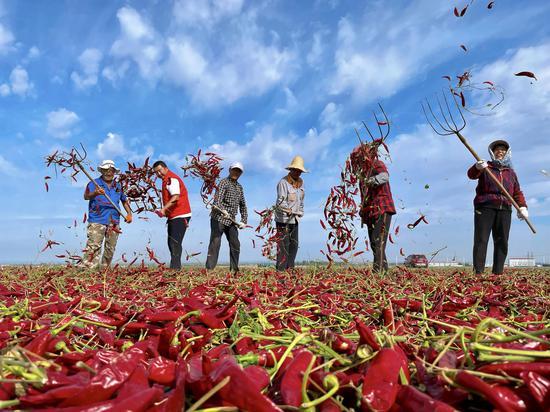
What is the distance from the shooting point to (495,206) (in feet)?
27.4

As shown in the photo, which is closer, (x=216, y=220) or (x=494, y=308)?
(x=494, y=308)

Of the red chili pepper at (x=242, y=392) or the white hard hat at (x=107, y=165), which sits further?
the white hard hat at (x=107, y=165)

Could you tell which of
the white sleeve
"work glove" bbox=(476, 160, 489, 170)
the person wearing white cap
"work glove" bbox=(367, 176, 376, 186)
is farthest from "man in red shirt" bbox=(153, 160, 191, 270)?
"work glove" bbox=(476, 160, 489, 170)

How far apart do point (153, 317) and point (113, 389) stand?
45.7 inches

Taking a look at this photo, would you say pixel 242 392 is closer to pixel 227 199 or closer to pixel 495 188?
pixel 495 188

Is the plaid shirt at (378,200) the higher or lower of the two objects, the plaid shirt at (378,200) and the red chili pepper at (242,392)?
the higher

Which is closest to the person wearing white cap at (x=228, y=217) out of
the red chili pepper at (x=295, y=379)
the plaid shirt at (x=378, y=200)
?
the plaid shirt at (x=378, y=200)

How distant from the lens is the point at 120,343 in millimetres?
2469

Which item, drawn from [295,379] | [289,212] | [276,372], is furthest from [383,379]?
[289,212]

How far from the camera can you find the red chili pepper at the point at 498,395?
136 cm

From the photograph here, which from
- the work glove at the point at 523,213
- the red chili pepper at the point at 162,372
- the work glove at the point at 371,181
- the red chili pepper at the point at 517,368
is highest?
the work glove at the point at 371,181

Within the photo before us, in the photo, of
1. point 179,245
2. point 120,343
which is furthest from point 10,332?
point 179,245

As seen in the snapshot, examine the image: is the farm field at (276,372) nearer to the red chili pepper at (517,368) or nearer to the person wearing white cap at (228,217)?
the red chili pepper at (517,368)

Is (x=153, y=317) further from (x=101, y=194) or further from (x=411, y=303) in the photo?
(x=101, y=194)
